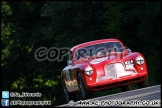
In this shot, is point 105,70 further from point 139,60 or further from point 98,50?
point 98,50

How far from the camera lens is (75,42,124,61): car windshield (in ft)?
63.0

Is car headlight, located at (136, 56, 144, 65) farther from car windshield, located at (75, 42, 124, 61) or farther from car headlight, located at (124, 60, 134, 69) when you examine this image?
car windshield, located at (75, 42, 124, 61)

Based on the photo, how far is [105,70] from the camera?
58.8ft

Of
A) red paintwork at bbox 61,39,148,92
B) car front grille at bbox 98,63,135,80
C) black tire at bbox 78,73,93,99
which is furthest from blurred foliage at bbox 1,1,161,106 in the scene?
car front grille at bbox 98,63,135,80

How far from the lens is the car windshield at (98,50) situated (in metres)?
19.2

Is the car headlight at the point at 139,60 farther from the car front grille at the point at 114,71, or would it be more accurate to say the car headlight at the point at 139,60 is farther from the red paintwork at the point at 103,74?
the car front grille at the point at 114,71

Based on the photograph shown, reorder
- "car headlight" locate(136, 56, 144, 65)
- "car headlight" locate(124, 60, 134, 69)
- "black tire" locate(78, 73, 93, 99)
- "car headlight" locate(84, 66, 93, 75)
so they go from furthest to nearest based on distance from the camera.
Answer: "car headlight" locate(136, 56, 144, 65), "car headlight" locate(124, 60, 134, 69), "black tire" locate(78, 73, 93, 99), "car headlight" locate(84, 66, 93, 75)

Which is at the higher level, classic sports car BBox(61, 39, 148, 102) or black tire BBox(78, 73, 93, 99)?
classic sports car BBox(61, 39, 148, 102)

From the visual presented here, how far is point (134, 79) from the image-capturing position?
18.3 meters

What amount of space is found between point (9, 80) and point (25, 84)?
4.45 feet

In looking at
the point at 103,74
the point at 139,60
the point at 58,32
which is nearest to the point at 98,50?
the point at 139,60

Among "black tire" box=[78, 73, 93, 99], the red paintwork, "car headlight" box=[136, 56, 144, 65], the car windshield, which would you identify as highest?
the car windshield

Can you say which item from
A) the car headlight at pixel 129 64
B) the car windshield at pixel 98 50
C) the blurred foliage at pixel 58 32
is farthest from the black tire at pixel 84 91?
the blurred foliage at pixel 58 32

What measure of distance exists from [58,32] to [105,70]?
3672 centimetres
